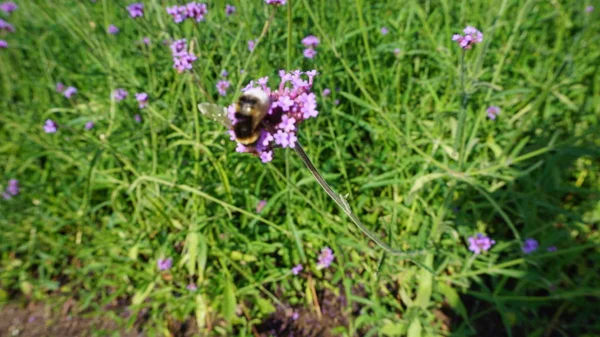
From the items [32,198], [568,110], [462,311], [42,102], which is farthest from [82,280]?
[568,110]

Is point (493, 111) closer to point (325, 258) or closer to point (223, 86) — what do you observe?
point (325, 258)

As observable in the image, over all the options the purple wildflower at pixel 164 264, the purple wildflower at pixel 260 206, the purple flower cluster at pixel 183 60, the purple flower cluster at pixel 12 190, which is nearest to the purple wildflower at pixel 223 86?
the purple flower cluster at pixel 183 60

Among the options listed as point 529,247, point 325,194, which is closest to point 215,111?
point 325,194

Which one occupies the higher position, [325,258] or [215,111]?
[325,258]

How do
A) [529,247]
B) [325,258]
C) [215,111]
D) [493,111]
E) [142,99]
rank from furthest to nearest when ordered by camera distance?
[493,111]
[325,258]
[142,99]
[529,247]
[215,111]

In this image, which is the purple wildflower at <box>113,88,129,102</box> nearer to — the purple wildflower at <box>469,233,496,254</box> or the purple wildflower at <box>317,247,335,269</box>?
the purple wildflower at <box>317,247,335,269</box>

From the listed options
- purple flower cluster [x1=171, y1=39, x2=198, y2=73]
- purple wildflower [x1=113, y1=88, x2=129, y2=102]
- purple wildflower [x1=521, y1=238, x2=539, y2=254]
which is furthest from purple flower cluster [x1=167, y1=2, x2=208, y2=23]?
purple wildflower [x1=521, y1=238, x2=539, y2=254]

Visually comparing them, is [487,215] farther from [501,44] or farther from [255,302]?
[255,302]

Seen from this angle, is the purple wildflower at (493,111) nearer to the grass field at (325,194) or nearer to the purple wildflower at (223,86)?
the grass field at (325,194)
